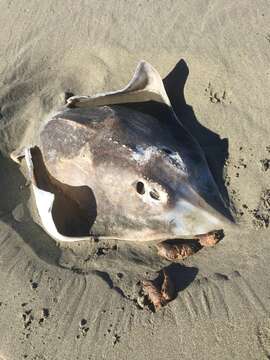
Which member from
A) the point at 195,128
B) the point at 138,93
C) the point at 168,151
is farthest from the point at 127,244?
the point at 138,93

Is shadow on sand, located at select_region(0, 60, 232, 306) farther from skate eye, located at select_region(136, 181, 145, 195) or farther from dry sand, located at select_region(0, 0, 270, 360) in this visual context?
skate eye, located at select_region(136, 181, 145, 195)

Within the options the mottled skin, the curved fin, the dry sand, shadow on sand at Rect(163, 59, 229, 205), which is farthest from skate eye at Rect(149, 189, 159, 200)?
the curved fin

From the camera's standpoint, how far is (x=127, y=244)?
6.30 meters

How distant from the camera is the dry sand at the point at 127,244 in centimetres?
554

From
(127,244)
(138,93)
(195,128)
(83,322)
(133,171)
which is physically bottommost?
(83,322)

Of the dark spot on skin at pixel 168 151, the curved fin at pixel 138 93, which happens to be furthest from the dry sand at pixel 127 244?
the dark spot on skin at pixel 168 151

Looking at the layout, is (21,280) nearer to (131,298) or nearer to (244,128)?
(131,298)

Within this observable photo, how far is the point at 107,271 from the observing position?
243 inches

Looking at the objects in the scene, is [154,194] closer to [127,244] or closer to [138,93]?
[127,244]

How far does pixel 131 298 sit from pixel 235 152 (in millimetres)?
2313

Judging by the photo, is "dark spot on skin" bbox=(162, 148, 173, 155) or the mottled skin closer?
the mottled skin

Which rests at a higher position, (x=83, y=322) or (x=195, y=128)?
(x=195, y=128)

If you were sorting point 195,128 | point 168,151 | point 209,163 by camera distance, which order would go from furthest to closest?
1. point 195,128
2. point 209,163
3. point 168,151

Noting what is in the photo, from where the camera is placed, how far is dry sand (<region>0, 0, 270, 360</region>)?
554 cm
